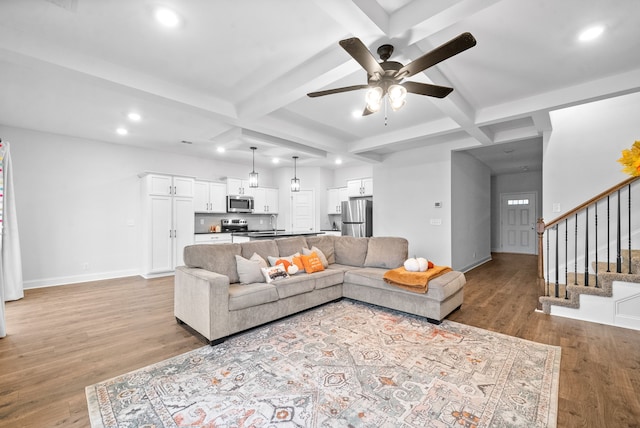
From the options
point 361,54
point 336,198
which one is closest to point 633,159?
point 361,54

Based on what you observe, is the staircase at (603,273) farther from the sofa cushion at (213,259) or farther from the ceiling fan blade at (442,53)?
the sofa cushion at (213,259)

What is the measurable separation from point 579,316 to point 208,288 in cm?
431

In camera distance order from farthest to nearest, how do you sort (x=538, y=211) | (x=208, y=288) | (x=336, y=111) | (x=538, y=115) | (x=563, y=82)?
(x=538, y=211)
(x=336, y=111)
(x=538, y=115)
(x=563, y=82)
(x=208, y=288)

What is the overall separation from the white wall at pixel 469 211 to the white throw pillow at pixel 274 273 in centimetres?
367

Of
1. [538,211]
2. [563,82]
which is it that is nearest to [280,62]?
[563,82]

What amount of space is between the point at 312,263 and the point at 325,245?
2.54ft

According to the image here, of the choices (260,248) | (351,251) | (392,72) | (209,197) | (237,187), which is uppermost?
(392,72)

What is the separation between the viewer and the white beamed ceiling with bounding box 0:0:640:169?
210 cm

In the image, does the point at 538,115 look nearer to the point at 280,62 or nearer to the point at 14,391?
the point at 280,62

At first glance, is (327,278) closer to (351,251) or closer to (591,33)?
(351,251)

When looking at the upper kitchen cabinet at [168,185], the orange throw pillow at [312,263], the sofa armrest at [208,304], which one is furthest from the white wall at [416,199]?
the sofa armrest at [208,304]

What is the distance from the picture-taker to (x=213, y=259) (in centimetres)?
330

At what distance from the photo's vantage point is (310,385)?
2076 millimetres

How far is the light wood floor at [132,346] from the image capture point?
1854 millimetres
